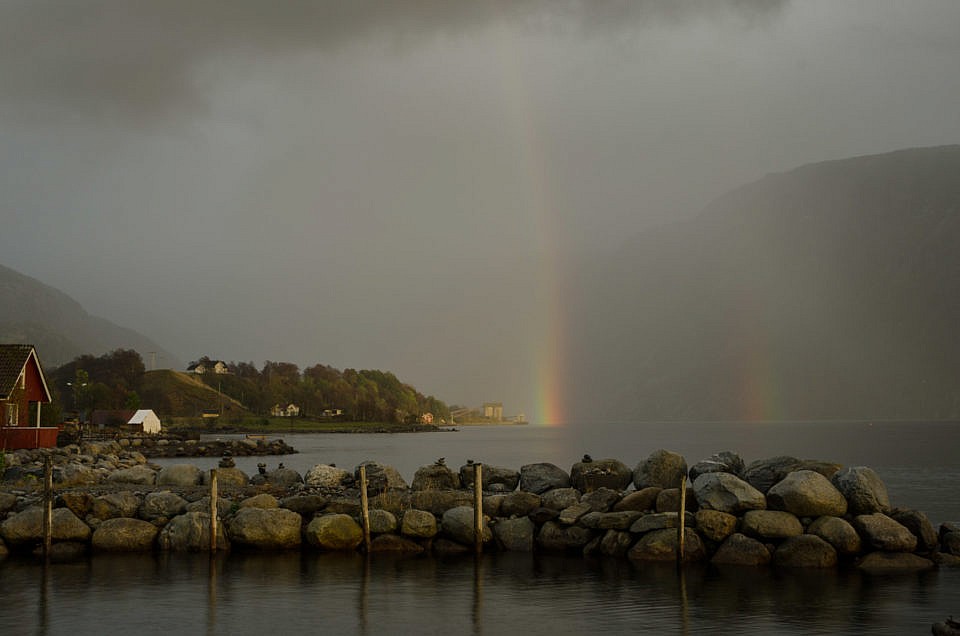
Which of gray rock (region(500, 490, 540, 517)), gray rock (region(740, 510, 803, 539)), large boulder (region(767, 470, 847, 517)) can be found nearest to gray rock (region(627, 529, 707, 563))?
gray rock (region(740, 510, 803, 539))

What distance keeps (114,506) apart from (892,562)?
30.6 m

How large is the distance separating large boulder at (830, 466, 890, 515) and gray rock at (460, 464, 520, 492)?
1624cm

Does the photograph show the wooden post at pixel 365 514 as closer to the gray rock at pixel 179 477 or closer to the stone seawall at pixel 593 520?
the stone seawall at pixel 593 520

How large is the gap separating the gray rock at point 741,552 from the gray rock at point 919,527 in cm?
581

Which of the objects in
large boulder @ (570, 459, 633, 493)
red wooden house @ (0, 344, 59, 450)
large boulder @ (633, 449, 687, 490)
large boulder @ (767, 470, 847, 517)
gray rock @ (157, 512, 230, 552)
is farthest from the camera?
red wooden house @ (0, 344, 59, 450)

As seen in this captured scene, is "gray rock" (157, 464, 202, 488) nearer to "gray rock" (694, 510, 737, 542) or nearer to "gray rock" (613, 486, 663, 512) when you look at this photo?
"gray rock" (613, 486, 663, 512)

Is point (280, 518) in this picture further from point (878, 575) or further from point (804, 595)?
point (878, 575)

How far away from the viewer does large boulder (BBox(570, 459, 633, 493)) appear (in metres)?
40.1

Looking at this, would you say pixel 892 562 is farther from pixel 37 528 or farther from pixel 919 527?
pixel 37 528

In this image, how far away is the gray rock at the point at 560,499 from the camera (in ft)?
118

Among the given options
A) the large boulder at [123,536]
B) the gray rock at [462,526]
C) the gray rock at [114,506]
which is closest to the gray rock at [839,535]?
the gray rock at [462,526]

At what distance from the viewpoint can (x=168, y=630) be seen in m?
23.7

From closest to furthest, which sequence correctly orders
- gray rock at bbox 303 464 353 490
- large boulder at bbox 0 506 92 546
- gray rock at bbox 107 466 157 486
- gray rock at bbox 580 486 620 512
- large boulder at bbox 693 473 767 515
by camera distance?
large boulder at bbox 693 473 767 515, large boulder at bbox 0 506 92 546, gray rock at bbox 580 486 620 512, gray rock at bbox 303 464 353 490, gray rock at bbox 107 466 157 486

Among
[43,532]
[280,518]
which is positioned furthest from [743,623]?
[43,532]
